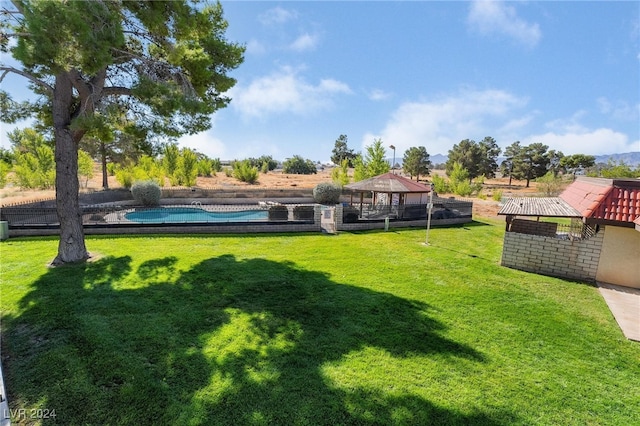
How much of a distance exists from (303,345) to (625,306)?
9.42 metres

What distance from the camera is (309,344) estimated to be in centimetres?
580

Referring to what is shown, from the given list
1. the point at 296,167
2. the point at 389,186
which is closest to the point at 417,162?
the point at 296,167

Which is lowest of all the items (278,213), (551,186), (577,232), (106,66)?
(577,232)

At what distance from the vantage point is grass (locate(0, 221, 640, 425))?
4.30 m

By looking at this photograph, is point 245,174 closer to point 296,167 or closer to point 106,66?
point 106,66

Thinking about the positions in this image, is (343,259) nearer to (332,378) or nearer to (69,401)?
(332,378)

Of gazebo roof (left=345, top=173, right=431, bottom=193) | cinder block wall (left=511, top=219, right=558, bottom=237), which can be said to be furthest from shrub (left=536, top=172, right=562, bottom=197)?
cinder block wall (left=511, top=219, right=558, bottom=237)

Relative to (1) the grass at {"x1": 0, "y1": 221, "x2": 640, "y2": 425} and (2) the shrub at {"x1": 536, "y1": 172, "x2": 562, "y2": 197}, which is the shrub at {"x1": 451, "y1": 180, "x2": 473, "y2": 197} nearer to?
(2) the shrub at {"x1": 536, "y1": 172, "x2": 562, "y2": 197}

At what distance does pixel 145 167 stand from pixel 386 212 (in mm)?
27611

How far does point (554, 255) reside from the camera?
11008 millimetres

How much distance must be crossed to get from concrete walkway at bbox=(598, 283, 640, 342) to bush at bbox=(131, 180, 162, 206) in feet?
86.1

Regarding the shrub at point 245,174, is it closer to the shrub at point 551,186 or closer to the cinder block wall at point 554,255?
the cinder block wall at point 554,255

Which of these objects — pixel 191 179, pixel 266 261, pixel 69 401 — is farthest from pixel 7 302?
pixel 191 179

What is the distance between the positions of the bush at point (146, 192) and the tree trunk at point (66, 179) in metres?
14.4
